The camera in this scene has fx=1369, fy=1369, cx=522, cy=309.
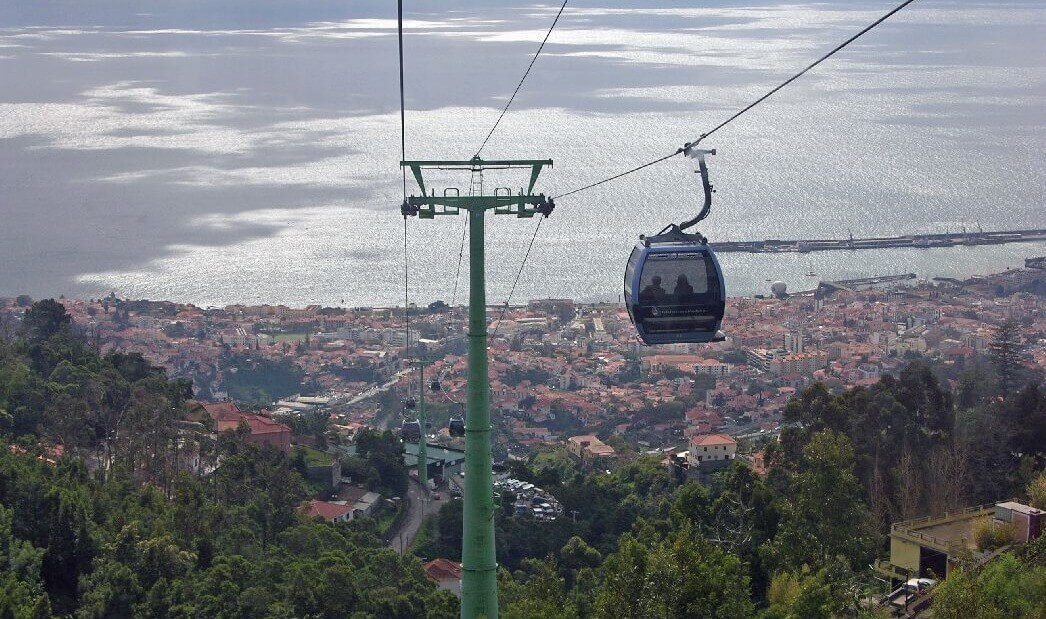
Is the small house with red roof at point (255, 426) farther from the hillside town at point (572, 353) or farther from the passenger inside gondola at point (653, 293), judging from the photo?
the passenger inside gondola at point (653, 293)

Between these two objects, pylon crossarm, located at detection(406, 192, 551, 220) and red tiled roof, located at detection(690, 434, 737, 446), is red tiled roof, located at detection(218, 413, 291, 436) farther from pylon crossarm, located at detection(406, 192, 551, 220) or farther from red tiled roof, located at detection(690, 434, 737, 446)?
pylon crossarm, located at detection(406, 192, 551, 220)

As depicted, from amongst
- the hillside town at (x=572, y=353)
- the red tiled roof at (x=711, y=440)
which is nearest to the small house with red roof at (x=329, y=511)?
the red tiled roof at (x=711, y=440)

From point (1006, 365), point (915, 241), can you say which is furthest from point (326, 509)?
point (915, 241)

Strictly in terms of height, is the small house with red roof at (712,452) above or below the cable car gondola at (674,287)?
below

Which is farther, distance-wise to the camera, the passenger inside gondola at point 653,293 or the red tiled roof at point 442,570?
the red tiled roof at point 442,570

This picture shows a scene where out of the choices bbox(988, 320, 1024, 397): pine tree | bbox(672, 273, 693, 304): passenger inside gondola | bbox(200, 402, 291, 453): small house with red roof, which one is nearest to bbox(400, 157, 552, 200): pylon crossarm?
bbox(672, 273, 693, 304): passenger inside gondola

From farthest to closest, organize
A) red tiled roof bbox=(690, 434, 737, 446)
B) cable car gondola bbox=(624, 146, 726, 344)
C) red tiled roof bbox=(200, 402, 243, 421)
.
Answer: red tiled roof bbox=(200, 402, 243, 421) < red tiled roof bbox=(690, 434, 737, 446) < cable car gondola bbox=(624, 146, 726, 344)
